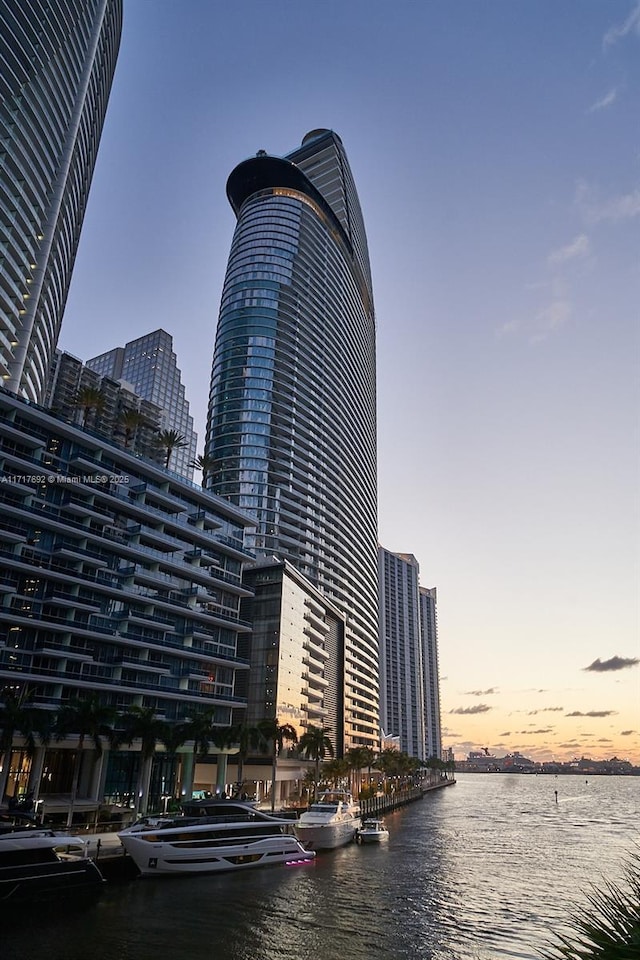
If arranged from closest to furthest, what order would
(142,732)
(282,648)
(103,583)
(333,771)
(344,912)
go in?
(344,912) → (142,732) → (103,583) → (282,648) → (333,771)

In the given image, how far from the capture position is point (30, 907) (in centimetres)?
4194

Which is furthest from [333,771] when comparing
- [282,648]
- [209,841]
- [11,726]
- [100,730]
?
[11,726]

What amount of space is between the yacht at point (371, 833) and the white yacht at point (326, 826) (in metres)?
1.14

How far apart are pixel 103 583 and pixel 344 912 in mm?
52345

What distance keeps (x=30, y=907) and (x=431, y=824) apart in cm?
8641

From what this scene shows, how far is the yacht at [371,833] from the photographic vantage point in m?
83.6

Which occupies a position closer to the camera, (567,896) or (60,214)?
(567,896)

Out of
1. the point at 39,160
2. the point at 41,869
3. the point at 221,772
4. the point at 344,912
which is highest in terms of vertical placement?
the point at 39,160

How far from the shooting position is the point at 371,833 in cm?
8444

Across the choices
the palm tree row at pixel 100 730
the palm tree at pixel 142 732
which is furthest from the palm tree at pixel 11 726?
the palm tree at pixel 142 732

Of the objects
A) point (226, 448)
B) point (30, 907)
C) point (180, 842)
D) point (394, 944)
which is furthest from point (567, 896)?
point (226, 448)

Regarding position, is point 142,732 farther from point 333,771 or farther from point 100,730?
point 333,771

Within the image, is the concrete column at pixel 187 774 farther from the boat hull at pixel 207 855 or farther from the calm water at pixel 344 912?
the boat hull at pixel 207 855

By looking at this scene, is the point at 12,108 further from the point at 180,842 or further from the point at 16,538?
the point at 180,842
